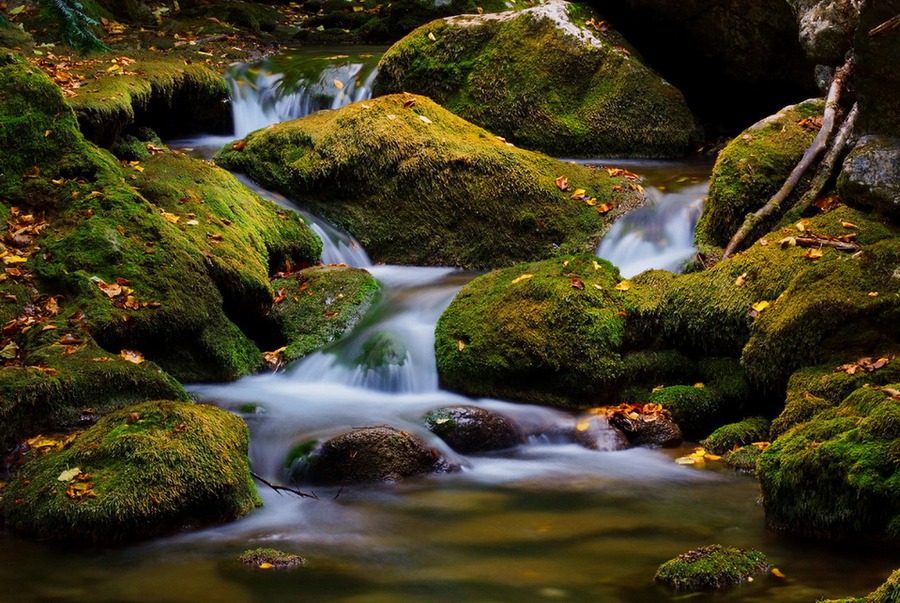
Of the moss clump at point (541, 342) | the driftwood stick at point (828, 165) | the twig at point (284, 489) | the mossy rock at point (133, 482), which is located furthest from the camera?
the driftwood stick at point (828, 165)

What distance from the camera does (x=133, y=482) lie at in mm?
5207

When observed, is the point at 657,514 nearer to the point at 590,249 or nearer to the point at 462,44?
the point at 590,249

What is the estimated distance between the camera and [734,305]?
23.7 ft

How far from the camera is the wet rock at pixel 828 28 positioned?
8.42 m

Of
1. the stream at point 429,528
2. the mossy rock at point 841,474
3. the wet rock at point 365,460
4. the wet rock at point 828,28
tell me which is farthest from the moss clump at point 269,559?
the wet rock at point 828,28

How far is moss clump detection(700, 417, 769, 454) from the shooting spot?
6695 millimetres

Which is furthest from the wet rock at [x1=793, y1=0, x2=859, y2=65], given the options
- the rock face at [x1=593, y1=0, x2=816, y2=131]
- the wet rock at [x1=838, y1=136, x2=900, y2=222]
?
the rock face at [x1=593, y1=0, x2=816, y2=131]

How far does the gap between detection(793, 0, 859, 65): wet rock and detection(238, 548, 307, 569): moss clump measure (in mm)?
6389

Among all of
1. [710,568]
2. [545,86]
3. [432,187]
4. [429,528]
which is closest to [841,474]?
[710,568]

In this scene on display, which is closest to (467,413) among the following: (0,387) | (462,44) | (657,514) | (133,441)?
(657,514)

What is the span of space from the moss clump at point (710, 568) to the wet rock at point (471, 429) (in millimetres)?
2402

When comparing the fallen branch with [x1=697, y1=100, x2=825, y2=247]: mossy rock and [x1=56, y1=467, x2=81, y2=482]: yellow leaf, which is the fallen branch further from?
[x1=56, y1=467, x2=81, y2=482]: yellow leaf

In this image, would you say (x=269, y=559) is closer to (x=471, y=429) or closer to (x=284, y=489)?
(x=284, y=489)

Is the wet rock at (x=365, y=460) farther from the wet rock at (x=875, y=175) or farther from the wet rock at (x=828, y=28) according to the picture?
the wet rock at (x=828, y=28)
